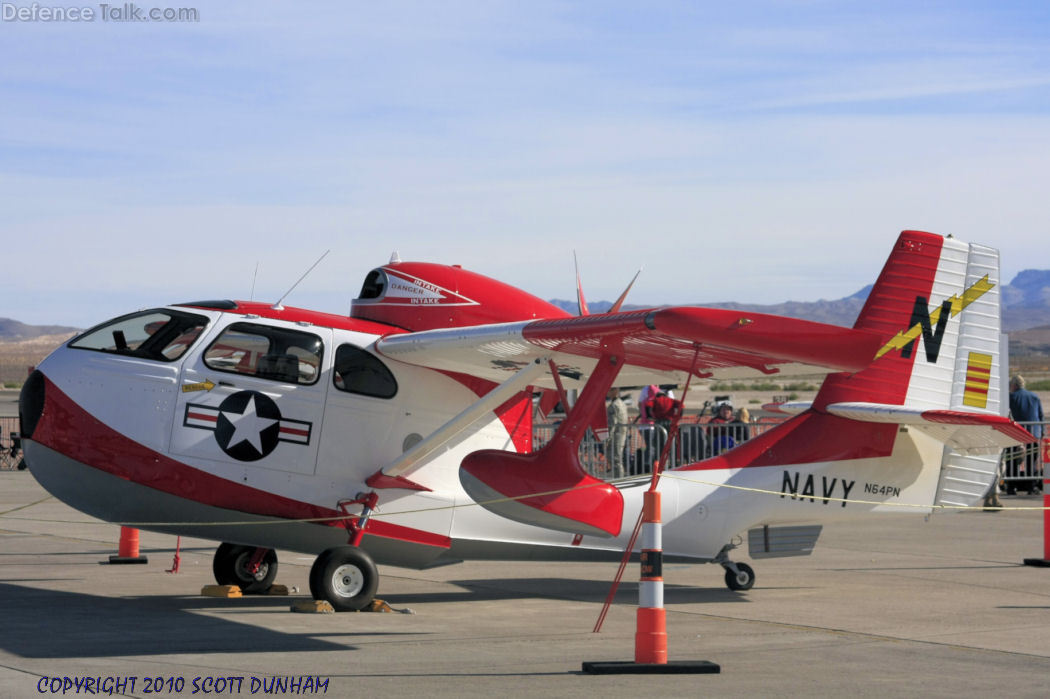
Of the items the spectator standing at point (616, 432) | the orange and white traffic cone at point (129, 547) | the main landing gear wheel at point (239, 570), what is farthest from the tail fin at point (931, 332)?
the orange and white traffic cone at point (129, 547)

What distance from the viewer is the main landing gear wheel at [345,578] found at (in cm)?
1032

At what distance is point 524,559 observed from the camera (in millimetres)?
11773

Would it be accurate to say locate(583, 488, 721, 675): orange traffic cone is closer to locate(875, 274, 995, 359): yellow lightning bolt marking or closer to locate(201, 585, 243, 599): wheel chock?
locate(201, 585, 243, 599): wheel chock

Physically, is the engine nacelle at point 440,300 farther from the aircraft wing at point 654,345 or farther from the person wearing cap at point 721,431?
the person wearing cap at point 721,431

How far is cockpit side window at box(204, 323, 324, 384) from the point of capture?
10312mm

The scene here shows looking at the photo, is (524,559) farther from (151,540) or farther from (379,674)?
(151,540)

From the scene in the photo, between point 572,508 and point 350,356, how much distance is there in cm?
280

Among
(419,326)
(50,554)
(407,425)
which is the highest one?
(419,326)

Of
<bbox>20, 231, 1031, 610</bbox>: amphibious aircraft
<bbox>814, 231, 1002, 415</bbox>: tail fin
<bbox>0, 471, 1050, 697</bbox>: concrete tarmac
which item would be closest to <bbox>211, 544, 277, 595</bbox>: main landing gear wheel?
<bbox>20, 231, 1031, 610</bbox>: amphibious aircraft

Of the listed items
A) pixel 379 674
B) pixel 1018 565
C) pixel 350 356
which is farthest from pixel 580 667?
pixel 1018 565

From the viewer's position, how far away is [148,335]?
404 inches

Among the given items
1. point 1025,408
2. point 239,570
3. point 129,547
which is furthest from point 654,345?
point 1025,408

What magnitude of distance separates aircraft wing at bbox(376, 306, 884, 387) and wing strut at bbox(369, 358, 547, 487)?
0.66 ft

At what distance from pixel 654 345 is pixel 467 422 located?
6.70 ft
